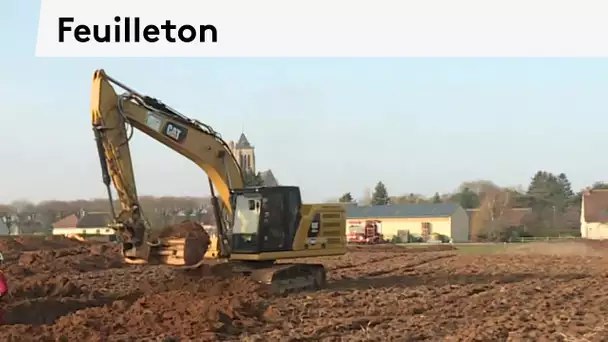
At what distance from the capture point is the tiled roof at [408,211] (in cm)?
8150

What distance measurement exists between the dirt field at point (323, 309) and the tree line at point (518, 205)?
5547 cm

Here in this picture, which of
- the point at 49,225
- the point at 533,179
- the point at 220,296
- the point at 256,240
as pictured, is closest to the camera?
the point at 220,296

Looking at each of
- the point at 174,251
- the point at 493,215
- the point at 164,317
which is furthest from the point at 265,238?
the point at 493,215

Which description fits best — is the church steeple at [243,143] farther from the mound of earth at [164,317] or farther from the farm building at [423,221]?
the farm building at [423,221]

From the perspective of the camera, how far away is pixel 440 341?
1052 centimetres

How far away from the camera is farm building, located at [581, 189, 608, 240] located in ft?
246

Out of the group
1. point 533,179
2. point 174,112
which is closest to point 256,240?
point 174,112

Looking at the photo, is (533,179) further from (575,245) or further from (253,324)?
(253,324)

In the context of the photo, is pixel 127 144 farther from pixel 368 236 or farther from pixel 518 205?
pixel 518 205

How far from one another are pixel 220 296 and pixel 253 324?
290 centimetres

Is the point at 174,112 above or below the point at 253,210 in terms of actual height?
above

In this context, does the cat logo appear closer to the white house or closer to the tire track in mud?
the tire track in mud

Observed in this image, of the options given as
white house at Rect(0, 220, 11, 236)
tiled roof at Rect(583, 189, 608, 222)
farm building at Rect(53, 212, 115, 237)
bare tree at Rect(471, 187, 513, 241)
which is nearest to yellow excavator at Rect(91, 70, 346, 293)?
bare tree at Rect(471, 187, 513, 241)

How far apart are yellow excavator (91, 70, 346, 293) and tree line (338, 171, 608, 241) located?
57.3 meters
